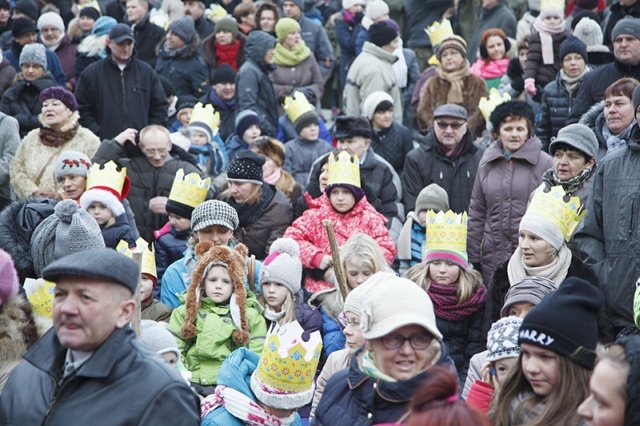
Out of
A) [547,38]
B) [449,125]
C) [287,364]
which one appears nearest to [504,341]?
[287,364]

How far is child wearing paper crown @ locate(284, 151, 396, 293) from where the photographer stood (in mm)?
8648

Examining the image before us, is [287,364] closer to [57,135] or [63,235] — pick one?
[63,235]

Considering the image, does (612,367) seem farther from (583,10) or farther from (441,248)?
(583,10)

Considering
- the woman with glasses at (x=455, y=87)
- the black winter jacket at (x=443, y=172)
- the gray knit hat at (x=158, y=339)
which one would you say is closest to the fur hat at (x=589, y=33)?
the woman with glasses at (x=455, y=87)

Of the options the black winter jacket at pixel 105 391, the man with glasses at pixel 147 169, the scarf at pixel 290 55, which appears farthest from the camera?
the scarf at pixel 290 55

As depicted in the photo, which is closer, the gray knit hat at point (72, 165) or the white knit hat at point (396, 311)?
the white knit hat at point (396, 311)

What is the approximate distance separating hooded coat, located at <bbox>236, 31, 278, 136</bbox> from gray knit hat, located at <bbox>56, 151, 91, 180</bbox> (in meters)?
3.87

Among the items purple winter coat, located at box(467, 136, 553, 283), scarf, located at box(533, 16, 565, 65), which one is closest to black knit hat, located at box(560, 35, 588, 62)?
scarf, located at box(533, 16, 565, 65)

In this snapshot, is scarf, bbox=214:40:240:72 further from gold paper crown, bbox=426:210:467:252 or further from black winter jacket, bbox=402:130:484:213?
gold paper crown, bbox=426:210:467:252

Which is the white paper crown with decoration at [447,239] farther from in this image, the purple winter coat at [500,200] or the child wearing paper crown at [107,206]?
the child wearing paper crown at [107,206]

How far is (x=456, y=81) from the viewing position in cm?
1198

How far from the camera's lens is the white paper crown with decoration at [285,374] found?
5.79 meters

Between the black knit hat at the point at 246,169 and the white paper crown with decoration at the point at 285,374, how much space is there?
3.56 meters

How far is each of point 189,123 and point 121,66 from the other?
0.97 m
